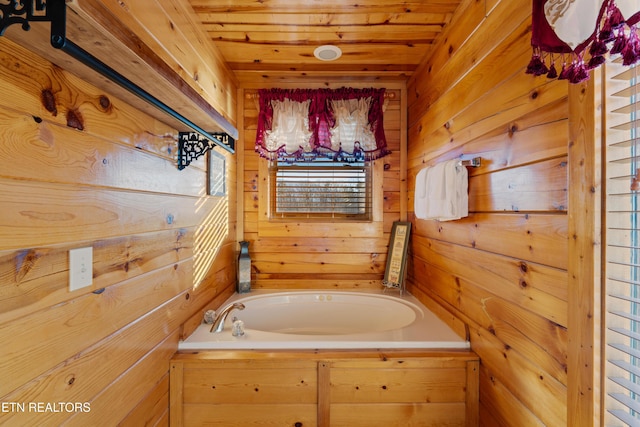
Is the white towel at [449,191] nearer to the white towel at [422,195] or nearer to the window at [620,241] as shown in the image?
the white towel at [422,195]

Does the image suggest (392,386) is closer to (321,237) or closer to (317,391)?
(317,391)

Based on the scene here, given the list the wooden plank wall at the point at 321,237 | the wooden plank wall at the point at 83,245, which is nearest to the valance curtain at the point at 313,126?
the wooden plank wall at the point at 321,237

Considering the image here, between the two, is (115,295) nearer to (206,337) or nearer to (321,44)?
(206,337)

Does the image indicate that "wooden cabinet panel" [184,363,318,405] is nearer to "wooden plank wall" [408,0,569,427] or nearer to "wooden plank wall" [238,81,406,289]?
"wooden plank wall" [408,0,569,427]

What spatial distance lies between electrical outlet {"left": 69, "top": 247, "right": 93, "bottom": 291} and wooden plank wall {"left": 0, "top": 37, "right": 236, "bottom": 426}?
0.05 ft

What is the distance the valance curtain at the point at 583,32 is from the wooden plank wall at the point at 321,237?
1580 mm

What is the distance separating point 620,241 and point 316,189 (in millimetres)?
1851

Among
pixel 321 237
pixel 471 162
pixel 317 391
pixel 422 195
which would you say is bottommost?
pixel 317 391

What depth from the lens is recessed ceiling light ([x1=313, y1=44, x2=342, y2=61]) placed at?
1.92m

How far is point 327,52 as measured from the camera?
1.97 m

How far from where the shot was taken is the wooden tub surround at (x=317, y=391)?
1.35 metres

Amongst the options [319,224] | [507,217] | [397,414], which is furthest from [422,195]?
[397,414]

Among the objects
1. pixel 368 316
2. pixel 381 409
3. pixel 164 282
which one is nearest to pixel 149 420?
pixel 164 282

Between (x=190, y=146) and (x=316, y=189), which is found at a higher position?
(x=190, y=146)
